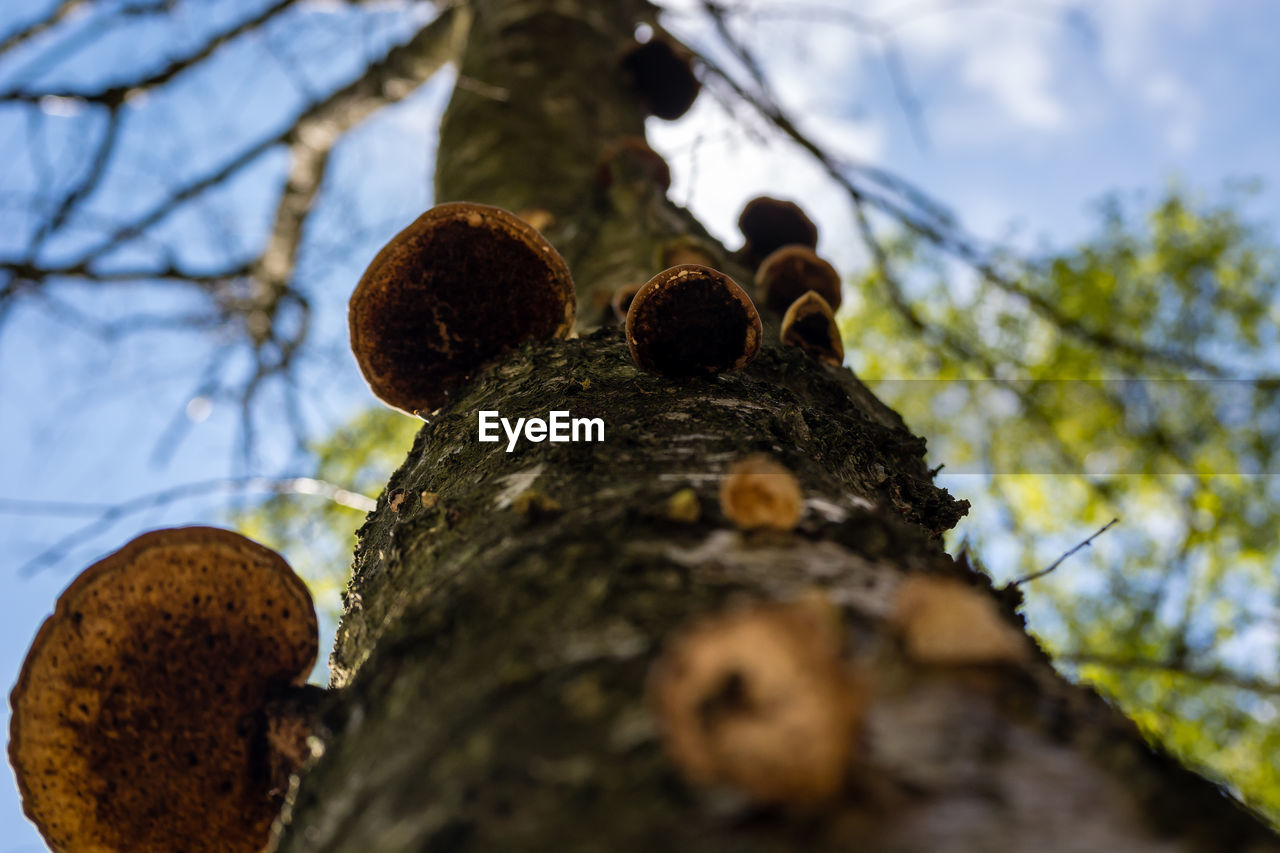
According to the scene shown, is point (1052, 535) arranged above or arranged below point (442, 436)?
above

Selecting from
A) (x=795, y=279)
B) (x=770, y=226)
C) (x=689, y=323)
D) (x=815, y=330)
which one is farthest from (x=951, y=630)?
(x=770, y=226)

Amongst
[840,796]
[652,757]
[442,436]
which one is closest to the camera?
[840,796]

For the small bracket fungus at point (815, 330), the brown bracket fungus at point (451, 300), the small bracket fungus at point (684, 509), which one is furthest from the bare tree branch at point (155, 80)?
the small bracket fungus at point (684, 509)

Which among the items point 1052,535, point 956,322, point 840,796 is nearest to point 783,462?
point 840,796

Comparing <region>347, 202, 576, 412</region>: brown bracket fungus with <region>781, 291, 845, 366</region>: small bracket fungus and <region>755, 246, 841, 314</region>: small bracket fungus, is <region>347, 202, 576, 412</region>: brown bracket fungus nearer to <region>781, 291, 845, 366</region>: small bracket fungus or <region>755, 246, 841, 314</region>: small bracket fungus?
<region>781, 291, 845, 366</region>: small bracket fungus

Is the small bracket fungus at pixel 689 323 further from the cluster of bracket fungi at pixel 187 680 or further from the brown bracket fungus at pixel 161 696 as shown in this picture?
the brown bracket fungus at pixel 161 696

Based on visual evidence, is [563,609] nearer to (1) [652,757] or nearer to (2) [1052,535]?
(1) [652,757]

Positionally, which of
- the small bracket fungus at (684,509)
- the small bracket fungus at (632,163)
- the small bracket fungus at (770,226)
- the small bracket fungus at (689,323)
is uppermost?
the small bracket fungus at (632,163)

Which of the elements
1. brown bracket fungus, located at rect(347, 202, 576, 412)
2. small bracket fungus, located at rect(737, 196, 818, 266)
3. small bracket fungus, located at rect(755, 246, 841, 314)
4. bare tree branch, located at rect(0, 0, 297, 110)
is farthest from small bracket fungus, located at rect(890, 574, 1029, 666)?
bare tree branch, located at rect(0, 0, 297, 110)
